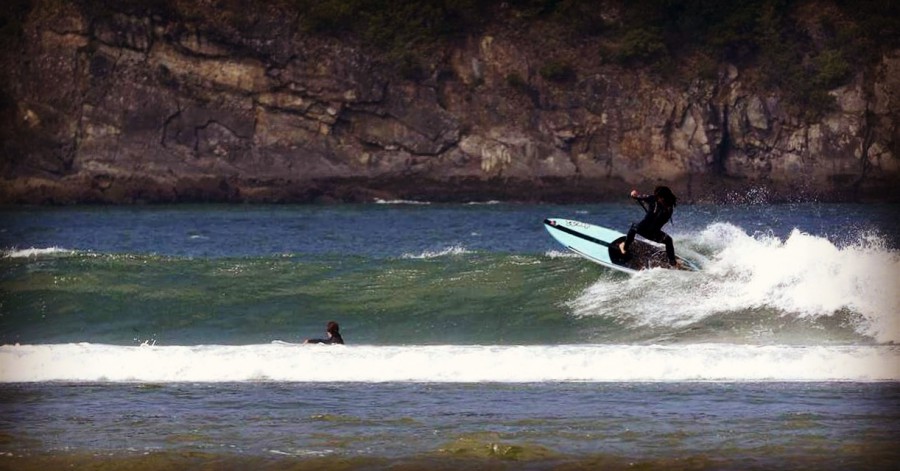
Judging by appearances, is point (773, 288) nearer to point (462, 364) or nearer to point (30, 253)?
point (462, 364)

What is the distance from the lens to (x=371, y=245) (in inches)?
1294

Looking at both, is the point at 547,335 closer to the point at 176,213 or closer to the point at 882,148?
the point at 176,213

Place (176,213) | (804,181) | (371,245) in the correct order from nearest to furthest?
(371,245), (176,213), (804,181)

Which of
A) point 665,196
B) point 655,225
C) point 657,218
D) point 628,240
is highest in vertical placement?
point 665,196

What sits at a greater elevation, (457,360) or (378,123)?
(378,123)

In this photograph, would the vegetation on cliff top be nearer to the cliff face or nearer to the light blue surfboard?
the cliff face

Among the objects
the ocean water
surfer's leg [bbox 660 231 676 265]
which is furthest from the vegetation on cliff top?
surfer's leg [bbox 660 231 676 265]

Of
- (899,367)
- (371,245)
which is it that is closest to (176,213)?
(371,245)

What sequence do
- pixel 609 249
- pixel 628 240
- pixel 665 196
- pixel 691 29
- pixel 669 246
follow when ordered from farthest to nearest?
pixel 691 29
pixel 609 249
pixel 628 240
pixel 669 246
pixel 665 196

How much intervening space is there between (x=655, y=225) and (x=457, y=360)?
5260mm

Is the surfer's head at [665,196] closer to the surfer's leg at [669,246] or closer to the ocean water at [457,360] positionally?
the surfer's leg at [669,246]

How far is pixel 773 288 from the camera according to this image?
17.3 m

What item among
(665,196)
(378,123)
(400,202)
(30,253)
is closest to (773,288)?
(665,196)

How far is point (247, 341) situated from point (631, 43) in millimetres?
44722
